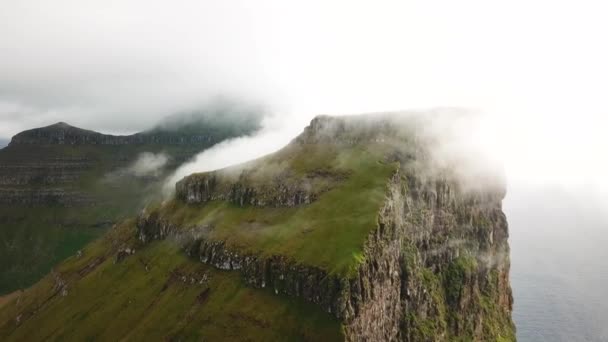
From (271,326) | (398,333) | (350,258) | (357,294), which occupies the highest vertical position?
(350,258)

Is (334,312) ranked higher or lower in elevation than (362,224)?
lower

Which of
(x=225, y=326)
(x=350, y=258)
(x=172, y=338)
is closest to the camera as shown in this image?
(x=350, y=258)

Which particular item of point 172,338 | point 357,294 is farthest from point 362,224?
point 172,338

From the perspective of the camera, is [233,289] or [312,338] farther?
[233,289]

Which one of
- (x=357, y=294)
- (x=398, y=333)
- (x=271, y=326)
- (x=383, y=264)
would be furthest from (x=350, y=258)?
(x=398, y=333)

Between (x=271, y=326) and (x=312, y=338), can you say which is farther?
(x=271, y=326)

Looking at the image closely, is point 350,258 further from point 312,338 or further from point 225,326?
point 225,326

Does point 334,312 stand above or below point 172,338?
above

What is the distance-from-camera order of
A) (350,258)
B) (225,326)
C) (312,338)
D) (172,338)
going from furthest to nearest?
1. (172,338)
2. (225,326)
3. (350,258)
4. (312,338)

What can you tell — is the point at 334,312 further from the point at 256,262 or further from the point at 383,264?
the point at 256,262
